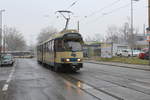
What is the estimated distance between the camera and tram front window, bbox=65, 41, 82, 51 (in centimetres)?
1782

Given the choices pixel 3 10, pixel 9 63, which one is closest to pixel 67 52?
pixel 9 63

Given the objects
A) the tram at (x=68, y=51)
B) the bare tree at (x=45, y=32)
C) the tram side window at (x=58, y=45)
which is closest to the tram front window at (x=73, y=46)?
the tram at (x=68, y=51)

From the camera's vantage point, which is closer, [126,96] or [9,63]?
[126,96]

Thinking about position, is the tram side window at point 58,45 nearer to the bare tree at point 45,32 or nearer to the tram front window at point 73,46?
the tram front window at point 73,46

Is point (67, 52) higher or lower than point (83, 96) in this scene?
higher

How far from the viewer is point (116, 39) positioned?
111062mm

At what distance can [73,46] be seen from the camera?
18.0m

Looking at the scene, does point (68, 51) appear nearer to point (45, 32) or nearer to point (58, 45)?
point (58, 45)

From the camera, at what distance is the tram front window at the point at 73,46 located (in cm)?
1782

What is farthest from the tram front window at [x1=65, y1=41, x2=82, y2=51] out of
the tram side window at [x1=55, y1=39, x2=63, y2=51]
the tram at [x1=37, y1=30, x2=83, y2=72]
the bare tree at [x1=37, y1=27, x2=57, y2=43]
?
the bare tree at [x1=37, y1=27, x2=57, y2=43]

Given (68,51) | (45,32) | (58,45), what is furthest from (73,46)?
(45,32)

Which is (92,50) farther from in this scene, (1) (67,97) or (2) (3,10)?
(1) (67,97)

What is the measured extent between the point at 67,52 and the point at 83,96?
29.9 ft

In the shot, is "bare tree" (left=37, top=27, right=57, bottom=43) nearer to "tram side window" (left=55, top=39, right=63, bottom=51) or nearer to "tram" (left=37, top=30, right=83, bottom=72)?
"tram side window" (left=55, top=39, right=63, bottom=51)
